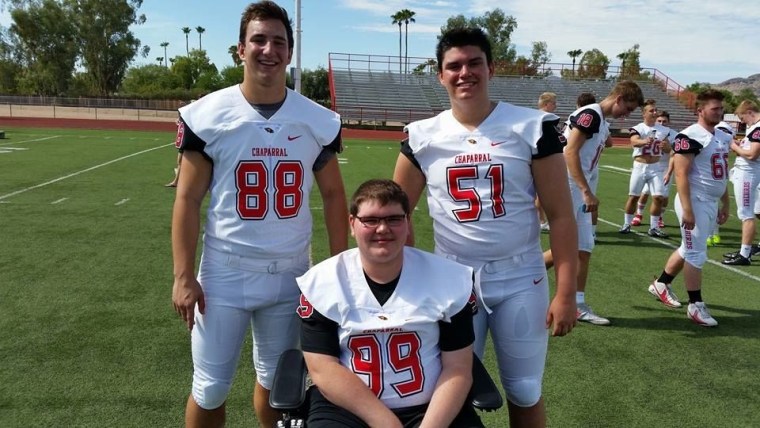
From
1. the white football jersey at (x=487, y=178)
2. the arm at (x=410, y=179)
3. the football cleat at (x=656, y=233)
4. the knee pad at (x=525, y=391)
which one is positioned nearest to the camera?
the white football jersey at (x=487, y=178)

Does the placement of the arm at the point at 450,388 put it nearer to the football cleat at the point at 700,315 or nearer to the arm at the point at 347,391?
the arm at the point at 347,391

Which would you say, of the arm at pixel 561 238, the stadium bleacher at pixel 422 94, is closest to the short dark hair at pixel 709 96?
the arm at pixel 561 238

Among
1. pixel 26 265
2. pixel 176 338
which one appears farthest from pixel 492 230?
pixel 26 265

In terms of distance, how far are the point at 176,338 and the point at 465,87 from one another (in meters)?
2.96

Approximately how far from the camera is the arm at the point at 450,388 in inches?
81.7

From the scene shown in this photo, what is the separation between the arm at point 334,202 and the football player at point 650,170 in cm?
687

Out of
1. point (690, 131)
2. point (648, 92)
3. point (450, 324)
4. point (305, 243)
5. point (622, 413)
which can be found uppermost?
point (648, 92)

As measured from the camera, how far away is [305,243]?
8.30 ft

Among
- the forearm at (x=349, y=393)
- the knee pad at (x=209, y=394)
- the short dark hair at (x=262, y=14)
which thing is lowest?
the knee pad at (x=209, y=394)

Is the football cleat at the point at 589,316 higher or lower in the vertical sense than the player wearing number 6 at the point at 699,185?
lower

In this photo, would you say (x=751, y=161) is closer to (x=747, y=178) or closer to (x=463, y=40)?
(x=747, y=178)

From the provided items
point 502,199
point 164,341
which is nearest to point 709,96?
point 502,199

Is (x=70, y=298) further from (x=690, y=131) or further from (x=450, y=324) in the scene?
(x=690, y=131)

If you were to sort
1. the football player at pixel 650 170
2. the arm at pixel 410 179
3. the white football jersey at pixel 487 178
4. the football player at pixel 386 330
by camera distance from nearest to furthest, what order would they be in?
the football player at pixel 386 330 < the white football jersey at pixel 487 178 < the arm at pixel 410 179 < the football player at pixel 650 170
